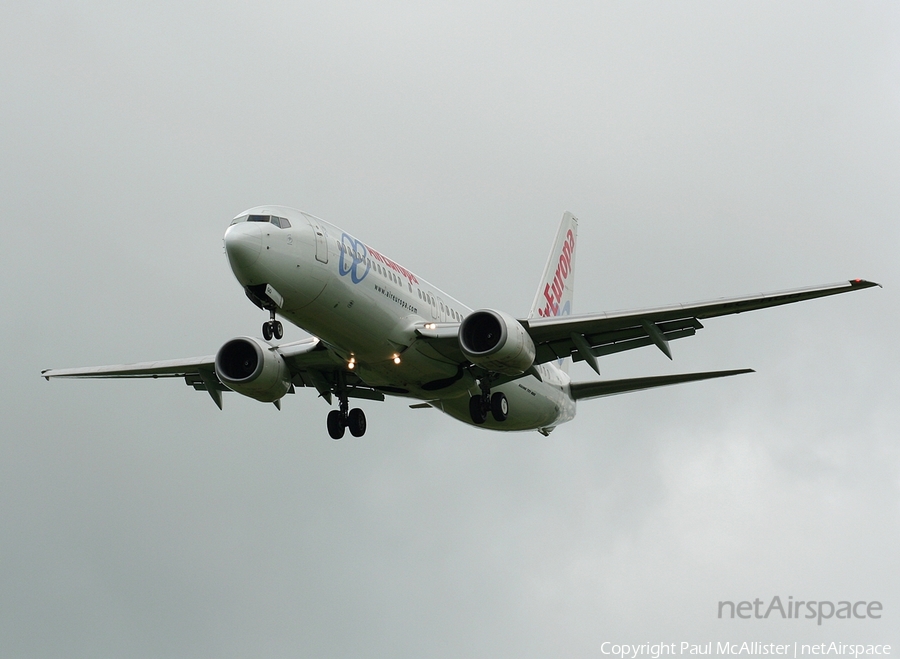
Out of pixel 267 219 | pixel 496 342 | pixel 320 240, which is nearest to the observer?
pixel 267 219

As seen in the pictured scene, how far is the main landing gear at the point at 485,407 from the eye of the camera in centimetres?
3084

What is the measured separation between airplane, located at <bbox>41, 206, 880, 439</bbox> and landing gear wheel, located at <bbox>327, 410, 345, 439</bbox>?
0.14 feet

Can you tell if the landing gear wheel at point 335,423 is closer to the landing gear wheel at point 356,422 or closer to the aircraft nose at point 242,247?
the landing gear wheel at point 356,422

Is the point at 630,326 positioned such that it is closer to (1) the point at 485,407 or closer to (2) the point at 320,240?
(1) the point at 485,407

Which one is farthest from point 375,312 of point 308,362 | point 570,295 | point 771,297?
point 570,295

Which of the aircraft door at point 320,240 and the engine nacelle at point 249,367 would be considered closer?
the aircraft door at point 320,240

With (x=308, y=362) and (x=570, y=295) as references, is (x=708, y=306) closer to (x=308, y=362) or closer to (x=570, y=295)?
(x=308, y=362)

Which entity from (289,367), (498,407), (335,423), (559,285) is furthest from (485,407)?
(559,285)

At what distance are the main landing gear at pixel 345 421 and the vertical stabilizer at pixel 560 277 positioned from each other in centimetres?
1018

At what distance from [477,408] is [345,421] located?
13.9ft

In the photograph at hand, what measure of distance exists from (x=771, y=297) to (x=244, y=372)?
13.9 metres

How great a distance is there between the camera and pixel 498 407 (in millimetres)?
30922

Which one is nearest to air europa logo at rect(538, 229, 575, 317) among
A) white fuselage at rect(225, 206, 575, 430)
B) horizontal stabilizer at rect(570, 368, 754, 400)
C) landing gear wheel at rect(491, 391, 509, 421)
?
horizontal stabilizer at rect(570, 368, 754, 400)

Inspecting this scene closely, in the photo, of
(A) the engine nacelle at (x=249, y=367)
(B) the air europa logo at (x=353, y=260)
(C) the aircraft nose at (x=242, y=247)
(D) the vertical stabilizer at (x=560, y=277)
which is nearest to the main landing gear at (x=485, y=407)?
(A) the engine nacelle at (x=249, y=367)
